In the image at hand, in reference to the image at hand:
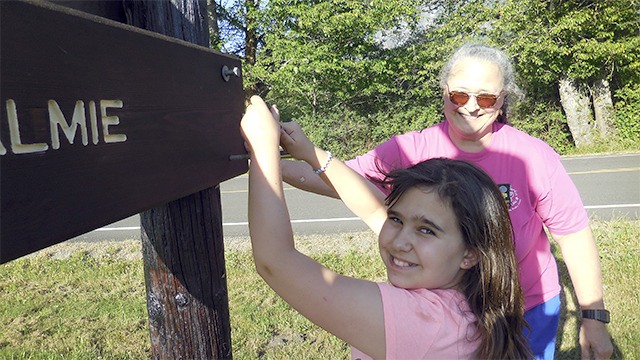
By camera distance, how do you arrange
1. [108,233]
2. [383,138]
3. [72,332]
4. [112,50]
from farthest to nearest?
[383,138] → [108,233] → [72,332] → [112,50]

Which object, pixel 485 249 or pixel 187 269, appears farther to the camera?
pixel 187 269

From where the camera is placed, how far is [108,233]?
292 inches

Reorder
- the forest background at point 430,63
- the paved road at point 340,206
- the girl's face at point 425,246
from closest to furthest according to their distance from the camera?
the girl's face at point 425,246, the paved road at point 340,206, the forest background at point 430,63

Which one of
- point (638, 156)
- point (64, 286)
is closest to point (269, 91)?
point (638, 156)

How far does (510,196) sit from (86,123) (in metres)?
1.62

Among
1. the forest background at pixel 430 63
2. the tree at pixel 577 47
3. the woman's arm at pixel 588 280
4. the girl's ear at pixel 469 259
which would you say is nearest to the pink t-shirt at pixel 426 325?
the girl's ear at pixel 469 259

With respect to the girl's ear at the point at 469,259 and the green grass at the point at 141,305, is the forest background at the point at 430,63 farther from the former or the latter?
the girl's ear at the point at 469,259

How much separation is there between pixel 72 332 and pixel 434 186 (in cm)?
309

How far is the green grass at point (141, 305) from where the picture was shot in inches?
130

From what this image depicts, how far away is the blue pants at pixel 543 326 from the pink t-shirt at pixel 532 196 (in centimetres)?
3

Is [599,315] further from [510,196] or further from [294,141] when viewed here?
[294,141]

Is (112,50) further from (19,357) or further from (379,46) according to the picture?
(379,46)

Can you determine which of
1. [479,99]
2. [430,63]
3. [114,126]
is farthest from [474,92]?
[430,63]

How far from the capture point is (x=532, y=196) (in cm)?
208
